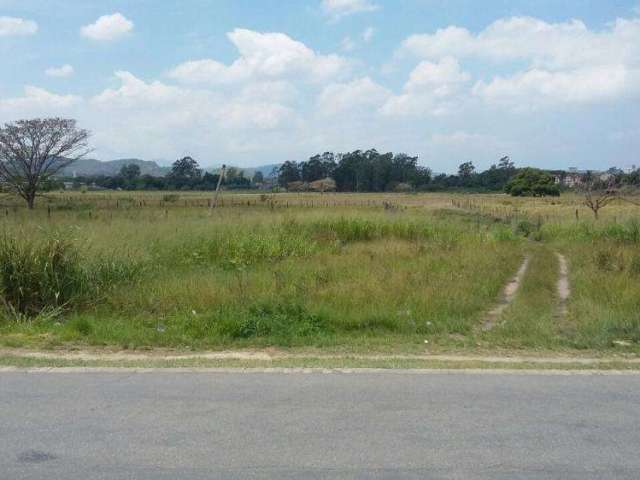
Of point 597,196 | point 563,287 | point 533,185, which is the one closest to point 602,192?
point 597,196

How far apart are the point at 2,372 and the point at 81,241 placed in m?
4.81

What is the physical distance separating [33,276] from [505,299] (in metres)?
8.26

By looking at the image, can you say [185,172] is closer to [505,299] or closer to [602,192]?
[602,192]

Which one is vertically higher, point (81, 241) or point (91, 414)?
point (81, 241)

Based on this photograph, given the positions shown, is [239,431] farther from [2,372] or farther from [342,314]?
[342,314]

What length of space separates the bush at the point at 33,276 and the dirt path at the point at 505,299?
21.8 feet

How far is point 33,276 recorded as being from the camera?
9414mm

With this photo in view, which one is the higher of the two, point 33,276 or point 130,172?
point 130,172

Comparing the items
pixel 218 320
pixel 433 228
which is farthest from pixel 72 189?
pixel 218 320

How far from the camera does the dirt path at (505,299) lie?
356 inches

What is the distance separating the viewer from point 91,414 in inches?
199

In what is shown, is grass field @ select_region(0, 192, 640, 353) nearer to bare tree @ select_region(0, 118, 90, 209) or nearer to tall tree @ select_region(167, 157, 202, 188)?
bare tree @ select_region(0, 118, 90, 209)

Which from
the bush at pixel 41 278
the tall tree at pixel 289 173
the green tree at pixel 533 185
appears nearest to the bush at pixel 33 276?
the bush at pixel 41 278

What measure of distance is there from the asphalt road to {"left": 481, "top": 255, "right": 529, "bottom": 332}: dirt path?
2857mm
